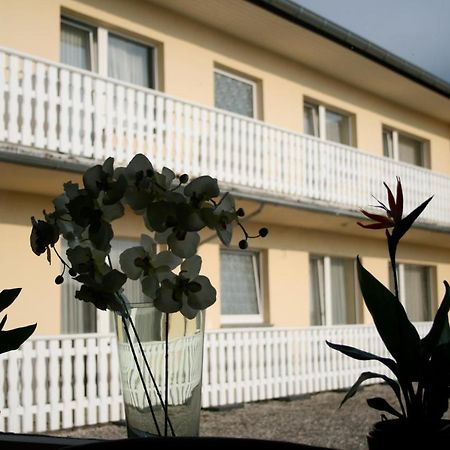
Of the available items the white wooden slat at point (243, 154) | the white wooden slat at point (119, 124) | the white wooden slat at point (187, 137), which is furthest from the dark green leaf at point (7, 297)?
the white wooden slat at point (243, 154)

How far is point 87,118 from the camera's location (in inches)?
151

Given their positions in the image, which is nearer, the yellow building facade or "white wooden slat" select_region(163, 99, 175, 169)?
the yellow building facade

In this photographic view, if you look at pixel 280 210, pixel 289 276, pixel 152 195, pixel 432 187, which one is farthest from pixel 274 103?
pixel 152 195

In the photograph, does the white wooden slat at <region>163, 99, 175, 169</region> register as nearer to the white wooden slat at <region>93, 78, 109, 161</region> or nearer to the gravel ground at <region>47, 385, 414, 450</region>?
the white wooden slat at <region>93, 78, 109, 161</region>

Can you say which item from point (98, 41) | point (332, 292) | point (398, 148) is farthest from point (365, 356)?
point (398, 148)

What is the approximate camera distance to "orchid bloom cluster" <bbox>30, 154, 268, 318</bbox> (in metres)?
0.73

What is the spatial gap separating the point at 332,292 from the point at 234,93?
182 centimetres

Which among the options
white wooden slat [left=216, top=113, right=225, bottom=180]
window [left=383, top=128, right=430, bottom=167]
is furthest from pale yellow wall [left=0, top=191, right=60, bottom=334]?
window [left=383, top=128, right=430, bottom=167]

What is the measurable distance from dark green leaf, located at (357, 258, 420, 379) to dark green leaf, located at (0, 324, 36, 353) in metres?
0.36

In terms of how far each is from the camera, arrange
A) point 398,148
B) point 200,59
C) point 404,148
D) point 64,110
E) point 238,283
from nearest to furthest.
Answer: point 64,110 → point 200,59 → point 238,283 → point 398,148 → point 404,148

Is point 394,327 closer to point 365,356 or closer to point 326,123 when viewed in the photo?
point 365,356

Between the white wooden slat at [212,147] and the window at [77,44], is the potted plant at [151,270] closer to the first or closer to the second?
the window at [77,44]

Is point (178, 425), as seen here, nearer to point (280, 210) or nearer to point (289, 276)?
point (280, 210)

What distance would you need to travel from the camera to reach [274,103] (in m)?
5.60
